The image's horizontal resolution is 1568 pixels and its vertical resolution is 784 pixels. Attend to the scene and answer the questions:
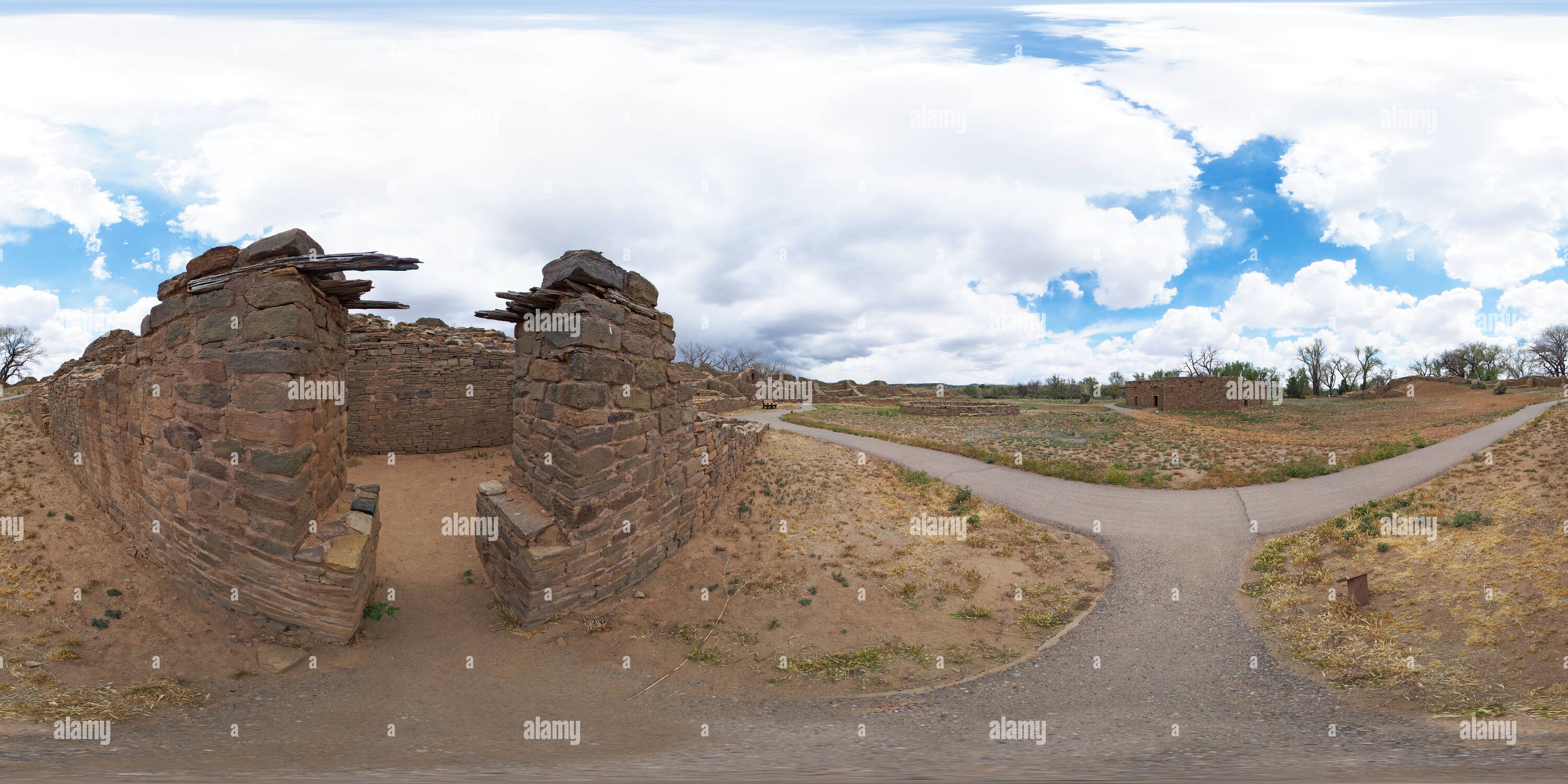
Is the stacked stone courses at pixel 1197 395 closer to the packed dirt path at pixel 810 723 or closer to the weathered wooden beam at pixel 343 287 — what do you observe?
the packed dirt path at pixel 810 723

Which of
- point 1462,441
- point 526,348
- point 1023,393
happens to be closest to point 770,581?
point 526,348

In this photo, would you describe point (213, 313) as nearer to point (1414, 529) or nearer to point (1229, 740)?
point (1229, 740)

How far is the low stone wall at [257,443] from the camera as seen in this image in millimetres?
5062

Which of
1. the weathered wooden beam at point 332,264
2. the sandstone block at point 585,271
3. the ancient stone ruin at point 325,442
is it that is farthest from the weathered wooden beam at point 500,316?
the weathered wooden beam at point 332,264

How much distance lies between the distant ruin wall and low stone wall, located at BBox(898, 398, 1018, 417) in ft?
108

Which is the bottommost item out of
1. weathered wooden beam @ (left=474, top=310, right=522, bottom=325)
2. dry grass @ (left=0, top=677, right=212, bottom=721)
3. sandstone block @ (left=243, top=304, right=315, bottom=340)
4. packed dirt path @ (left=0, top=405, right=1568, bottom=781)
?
packed dirt path @ (left=0, top=405, right=1568, bottom=781)

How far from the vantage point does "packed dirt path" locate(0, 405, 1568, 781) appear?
3574mm

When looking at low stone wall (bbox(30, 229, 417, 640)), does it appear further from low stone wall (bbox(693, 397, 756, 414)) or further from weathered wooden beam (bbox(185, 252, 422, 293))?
low stone wall (bbox(693, 397, 756, 414))

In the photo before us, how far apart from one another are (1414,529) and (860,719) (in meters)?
9.19

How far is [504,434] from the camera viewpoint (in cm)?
1345

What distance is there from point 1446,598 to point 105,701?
41.5 ft

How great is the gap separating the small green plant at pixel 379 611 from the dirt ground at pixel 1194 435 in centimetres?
1392

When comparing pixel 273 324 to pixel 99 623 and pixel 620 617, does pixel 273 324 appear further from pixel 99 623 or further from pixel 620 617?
pixel 620 617

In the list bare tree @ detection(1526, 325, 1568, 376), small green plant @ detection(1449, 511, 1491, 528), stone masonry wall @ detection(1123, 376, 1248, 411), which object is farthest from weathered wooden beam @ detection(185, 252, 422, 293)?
bare tree @ detection(1526, 325, 1568, 376)
